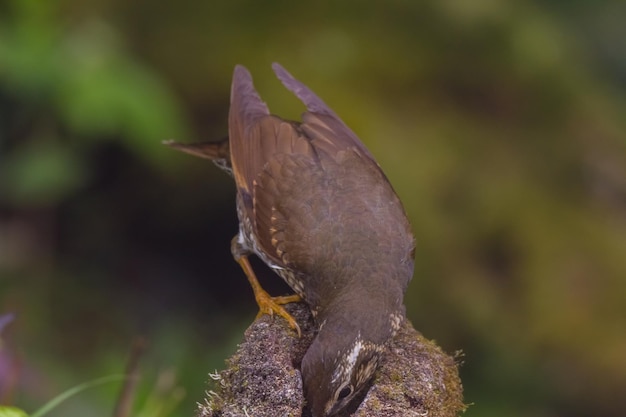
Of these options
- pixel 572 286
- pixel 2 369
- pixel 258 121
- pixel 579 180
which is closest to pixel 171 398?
pixel 2 369

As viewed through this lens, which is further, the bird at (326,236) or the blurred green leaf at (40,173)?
the blurred green leaf at (40,173)

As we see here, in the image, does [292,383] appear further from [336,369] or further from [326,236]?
[326,236]

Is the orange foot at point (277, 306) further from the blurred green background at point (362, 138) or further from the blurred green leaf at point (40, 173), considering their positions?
the blurred green leaf at point (40, 173)

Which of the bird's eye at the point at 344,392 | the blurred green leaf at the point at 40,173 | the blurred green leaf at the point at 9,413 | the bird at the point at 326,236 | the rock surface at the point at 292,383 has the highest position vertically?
the bird at the point at 326,236

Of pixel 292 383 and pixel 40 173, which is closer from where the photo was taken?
pixel 292 383

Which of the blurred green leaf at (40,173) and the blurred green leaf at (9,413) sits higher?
the blurred green leaf at (9,413)

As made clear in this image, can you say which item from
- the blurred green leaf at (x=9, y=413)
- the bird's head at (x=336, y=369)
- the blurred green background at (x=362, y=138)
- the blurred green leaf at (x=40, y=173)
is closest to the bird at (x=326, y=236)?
the bird's head at (x=336, y=369)

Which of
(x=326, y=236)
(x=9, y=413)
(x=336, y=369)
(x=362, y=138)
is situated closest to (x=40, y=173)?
(x=362, y=138)

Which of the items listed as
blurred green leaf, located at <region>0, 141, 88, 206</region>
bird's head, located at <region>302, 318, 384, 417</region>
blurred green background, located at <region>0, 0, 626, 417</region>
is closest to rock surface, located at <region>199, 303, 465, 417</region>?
bird's head, located at <region>302, 318, 384, 417</region>
